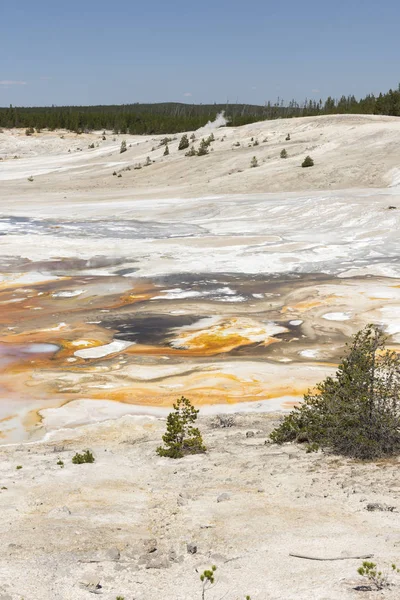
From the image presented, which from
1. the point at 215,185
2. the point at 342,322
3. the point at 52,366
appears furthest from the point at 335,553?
the point at 215,185

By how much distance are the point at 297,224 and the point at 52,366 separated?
1537 centimetres

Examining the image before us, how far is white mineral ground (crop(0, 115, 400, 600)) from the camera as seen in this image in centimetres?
492

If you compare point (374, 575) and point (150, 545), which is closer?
point (374, 575)

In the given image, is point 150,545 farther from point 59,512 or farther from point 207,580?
point 59,512

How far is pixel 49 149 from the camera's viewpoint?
61156 millimetres

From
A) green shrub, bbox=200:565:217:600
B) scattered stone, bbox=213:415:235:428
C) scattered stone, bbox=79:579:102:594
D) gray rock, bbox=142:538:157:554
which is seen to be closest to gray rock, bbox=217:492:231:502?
gray rock, bbox=142:538:157:554

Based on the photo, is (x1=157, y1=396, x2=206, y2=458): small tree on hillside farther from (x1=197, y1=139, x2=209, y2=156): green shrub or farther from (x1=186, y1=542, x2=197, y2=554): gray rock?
(x1=197, y1=139, x2=209, y2=156): green shrub

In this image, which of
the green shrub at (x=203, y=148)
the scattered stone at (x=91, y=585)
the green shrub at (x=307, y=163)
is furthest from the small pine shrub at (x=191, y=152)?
the scattered stone at (x=91, y=585)

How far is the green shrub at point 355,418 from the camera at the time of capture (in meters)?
7.13

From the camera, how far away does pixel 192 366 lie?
484 inches

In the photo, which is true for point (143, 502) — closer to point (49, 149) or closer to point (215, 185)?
point (215, 185)

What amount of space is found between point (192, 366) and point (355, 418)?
5.30m

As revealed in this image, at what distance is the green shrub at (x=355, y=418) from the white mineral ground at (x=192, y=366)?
1.13ft

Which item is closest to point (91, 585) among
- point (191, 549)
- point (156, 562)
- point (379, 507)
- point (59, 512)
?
point (156, 562)
